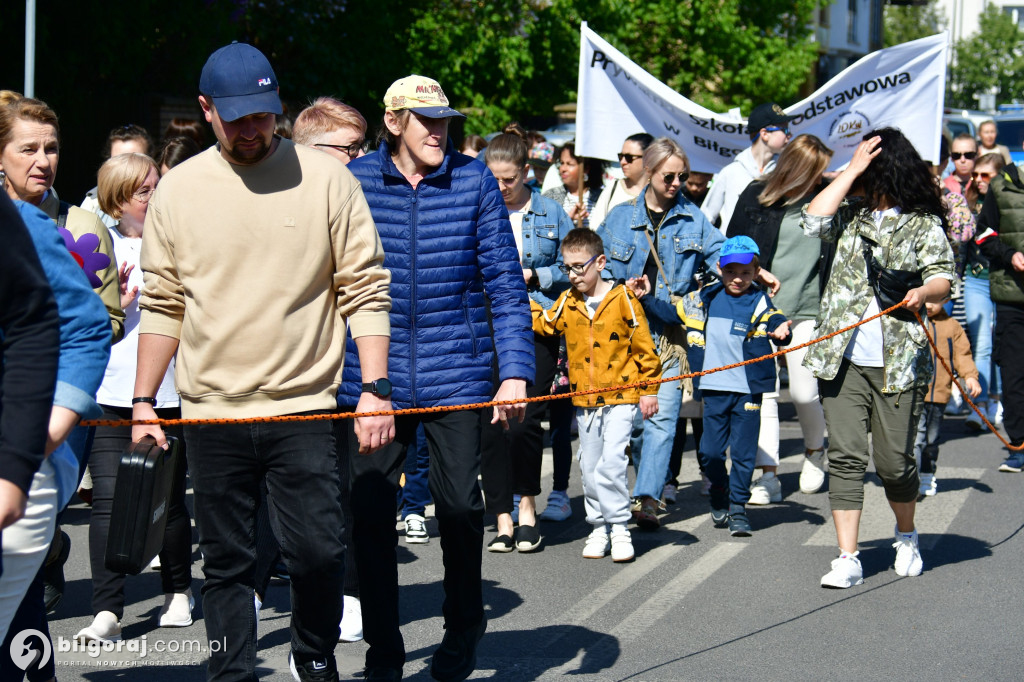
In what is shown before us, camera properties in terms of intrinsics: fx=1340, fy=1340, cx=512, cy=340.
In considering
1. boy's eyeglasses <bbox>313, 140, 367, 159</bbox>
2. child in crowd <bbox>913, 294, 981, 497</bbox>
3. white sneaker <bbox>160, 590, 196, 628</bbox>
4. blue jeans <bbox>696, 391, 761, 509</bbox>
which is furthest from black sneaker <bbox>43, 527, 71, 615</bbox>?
child in crowd <bbox>913, 294, 981, 497</bbox>

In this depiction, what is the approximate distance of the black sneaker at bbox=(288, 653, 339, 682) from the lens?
425 cm

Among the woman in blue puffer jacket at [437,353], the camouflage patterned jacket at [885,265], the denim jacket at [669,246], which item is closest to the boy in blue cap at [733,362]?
the denim jacket at [669,246]

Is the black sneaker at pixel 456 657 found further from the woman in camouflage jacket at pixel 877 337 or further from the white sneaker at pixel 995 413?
the white sneaker at pixel 995 413

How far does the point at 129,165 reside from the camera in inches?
229

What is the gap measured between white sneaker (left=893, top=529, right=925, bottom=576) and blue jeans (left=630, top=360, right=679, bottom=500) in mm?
1203

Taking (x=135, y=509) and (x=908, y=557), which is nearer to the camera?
(x=135, y=509)

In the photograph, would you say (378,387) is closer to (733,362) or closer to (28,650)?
(28,650)

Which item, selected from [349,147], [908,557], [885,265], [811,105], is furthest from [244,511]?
[811,105]

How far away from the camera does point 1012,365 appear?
29.3 ft

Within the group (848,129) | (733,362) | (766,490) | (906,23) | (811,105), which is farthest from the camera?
(906,23)

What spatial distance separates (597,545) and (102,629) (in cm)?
253

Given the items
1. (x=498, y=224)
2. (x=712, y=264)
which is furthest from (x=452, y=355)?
(x=712, y=264)

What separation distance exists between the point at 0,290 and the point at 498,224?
2.30 metres

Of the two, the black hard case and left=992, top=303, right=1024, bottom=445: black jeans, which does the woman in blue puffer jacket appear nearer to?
the black hard case
